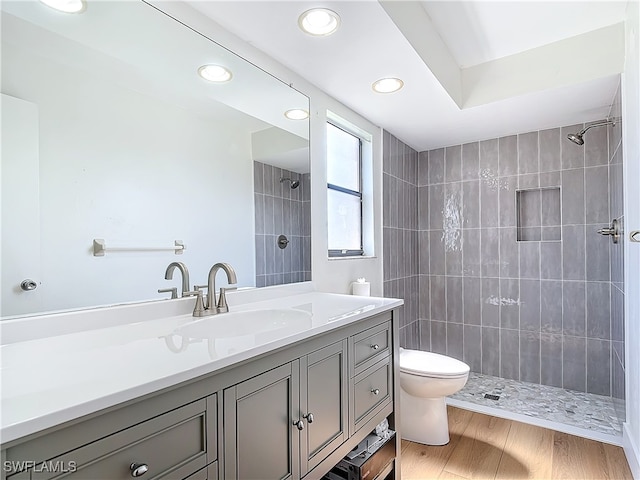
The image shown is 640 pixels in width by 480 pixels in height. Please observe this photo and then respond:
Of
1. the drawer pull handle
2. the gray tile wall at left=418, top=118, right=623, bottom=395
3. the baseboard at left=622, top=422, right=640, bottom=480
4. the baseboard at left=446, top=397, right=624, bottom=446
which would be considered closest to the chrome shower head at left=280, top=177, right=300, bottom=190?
the drawer pull handle

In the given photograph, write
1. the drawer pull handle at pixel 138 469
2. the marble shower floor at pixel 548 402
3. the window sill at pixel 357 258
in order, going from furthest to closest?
the marble shower floor at pixel 548 402 → the window sill at pixel 357 258 → the drawer pull handle at pixel 138 469

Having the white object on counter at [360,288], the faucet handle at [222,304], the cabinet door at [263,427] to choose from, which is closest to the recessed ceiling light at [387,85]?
the white object on counter at [360,288]

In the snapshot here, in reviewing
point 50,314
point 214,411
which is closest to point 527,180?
point 214,411

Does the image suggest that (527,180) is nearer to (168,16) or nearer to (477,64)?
(477,64)

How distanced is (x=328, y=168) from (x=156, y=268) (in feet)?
4.28

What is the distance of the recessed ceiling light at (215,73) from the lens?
1.48m

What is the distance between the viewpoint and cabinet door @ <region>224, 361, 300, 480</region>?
879mm

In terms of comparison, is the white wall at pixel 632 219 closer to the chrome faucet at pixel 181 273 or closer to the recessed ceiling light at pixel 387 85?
the recessed ceiling light at pixel 387 85

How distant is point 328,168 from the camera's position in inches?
89.7

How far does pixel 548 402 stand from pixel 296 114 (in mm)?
2644

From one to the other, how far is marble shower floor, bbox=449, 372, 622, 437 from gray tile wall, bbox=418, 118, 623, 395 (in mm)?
98

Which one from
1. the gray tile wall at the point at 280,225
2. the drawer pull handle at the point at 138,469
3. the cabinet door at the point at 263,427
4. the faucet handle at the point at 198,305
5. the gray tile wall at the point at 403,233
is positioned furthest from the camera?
the gray tile wall at the point at 403,233

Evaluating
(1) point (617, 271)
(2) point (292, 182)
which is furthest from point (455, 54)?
(1) point (617, 271)

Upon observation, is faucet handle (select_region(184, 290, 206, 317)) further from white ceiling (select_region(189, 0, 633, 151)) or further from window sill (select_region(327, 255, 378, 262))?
white ceiling (select_region(189, 0, 633, 151))
